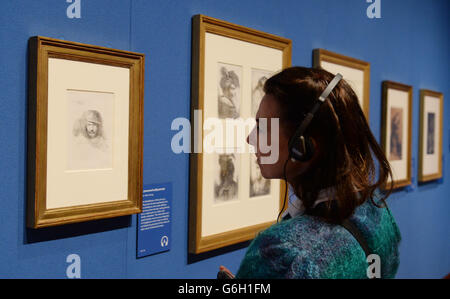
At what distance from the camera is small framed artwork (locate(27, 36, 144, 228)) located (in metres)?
1.24

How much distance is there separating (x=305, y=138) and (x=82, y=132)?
2.29 feet

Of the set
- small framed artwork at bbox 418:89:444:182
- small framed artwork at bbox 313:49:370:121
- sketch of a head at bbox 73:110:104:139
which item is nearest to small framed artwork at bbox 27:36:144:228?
sketch of a head at bbox 73:110:104:139

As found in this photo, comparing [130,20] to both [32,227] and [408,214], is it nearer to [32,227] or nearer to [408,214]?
[32,227]

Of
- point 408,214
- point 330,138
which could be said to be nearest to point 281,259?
point 330,138

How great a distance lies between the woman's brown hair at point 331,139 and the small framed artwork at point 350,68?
1.41 m

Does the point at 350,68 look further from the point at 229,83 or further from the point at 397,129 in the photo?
the point at 229,83

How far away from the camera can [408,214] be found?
3398 millimetres

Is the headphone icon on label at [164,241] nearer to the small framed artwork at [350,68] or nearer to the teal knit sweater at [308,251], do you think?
the teal knit sweater at [308,251]

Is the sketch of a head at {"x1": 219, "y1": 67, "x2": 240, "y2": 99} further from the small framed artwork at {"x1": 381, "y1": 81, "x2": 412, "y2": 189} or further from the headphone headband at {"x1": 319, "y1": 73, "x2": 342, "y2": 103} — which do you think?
the small framed artwork at {"x1": 381, "y1": 81, "x2": 412, "y2": 189}

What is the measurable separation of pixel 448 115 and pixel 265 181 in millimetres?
2914

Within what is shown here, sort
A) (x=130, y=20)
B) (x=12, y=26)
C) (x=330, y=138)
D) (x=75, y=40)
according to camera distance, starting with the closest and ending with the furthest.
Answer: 1. (x=330, y=138)
2. (x=12, y=26)
3. (x=75, y=40)
4. (x=130, y=20)

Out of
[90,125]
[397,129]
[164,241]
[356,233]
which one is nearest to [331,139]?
[356,233]

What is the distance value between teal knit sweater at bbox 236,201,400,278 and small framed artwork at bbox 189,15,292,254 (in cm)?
86
